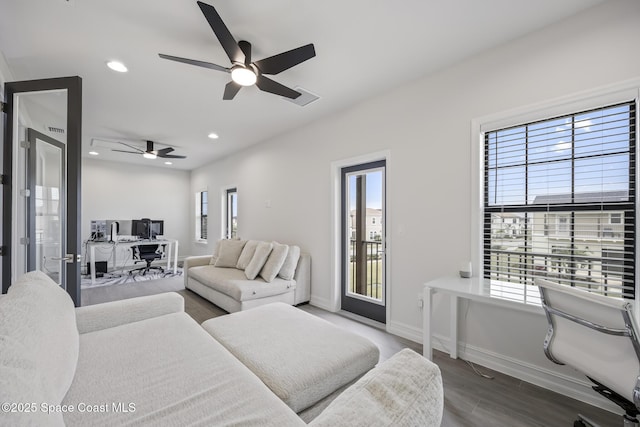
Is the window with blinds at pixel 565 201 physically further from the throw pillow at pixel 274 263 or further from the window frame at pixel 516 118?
the throw pillow at pixel 274 263

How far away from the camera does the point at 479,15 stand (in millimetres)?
1906

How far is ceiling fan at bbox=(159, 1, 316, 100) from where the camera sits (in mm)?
1890

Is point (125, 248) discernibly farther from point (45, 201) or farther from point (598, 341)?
point (598, 341)

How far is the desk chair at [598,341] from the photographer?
4.07 ft

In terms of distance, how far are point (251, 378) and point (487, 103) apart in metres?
2.68

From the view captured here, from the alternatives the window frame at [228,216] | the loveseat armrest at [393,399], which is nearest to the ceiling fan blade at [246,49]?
the loveseat armrest at [393,399]

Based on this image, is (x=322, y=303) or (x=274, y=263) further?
(x=322, y=303)

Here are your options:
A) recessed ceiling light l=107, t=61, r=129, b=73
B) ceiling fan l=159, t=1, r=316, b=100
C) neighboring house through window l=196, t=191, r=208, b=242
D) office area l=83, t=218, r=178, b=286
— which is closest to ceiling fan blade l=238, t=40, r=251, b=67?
ceiling fan l=159, t=1, r=316, b=100

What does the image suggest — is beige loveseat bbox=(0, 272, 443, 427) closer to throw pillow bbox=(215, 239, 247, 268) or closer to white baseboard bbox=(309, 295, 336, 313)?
white baseboard bbox=(309, 295, 336, 313)

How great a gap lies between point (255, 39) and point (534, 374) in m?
3.41

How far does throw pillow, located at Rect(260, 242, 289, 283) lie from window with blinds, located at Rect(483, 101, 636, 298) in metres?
2.38

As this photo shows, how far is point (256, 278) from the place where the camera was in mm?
3725

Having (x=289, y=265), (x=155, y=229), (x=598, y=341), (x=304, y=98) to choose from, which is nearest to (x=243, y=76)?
(x=304, y=98)

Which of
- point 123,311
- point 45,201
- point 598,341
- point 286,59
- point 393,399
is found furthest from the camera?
point 45,201
